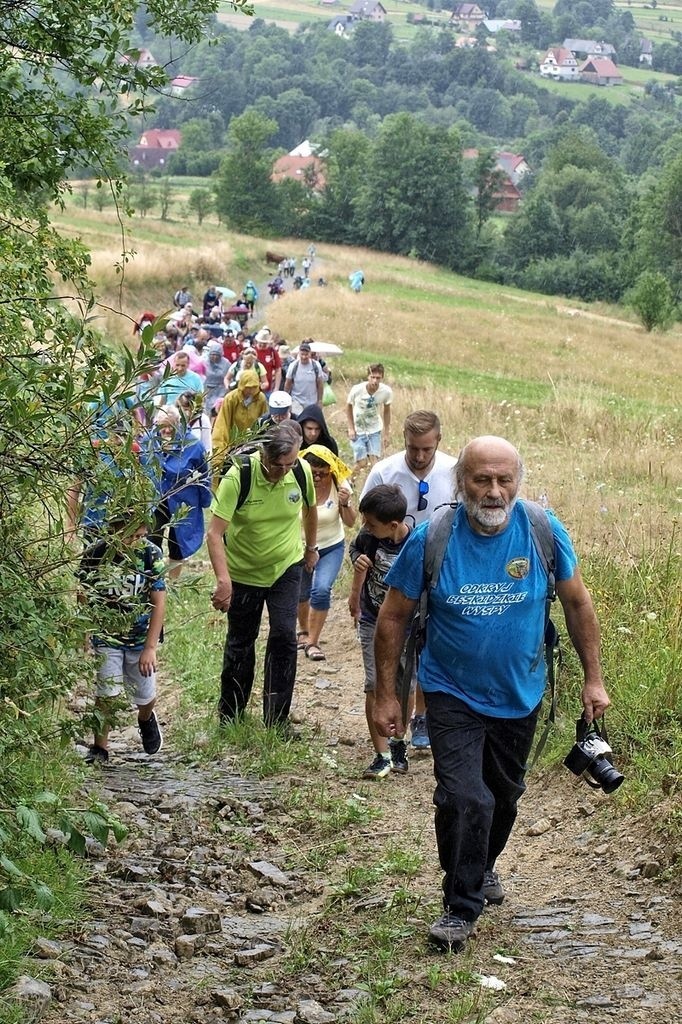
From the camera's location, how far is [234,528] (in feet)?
25.1

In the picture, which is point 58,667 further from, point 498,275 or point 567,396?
point 498,275

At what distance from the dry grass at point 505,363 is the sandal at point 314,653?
2.17 metres

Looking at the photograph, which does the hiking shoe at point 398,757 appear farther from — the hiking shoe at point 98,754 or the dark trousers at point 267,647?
the hiking shoe at point 98,754

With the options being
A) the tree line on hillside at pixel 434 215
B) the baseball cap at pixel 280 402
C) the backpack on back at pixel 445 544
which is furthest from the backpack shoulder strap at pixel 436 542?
the tree line on hillside at pixel 434 215

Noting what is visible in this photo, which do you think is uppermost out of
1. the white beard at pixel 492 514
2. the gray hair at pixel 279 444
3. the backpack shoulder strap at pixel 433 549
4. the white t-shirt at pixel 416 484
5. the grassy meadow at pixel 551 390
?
the white beard at pixel 492 514

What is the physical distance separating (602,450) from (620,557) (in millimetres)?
6522

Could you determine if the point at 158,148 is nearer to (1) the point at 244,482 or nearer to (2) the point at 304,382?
(2) the point at 304,382

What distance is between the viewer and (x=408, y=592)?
500 centimetres

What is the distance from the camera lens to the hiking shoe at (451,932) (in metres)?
4.94

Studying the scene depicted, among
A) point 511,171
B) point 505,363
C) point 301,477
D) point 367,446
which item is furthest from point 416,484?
point 511,171

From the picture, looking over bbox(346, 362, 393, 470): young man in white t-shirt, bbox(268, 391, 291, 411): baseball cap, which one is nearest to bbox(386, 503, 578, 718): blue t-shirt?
bbox(268, 391, 291, 411): baseball cap

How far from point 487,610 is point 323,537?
5.01 metres

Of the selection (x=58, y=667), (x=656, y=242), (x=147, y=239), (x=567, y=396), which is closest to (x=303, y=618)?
Answer: (x=58, y=667)

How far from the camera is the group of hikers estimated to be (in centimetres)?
439
